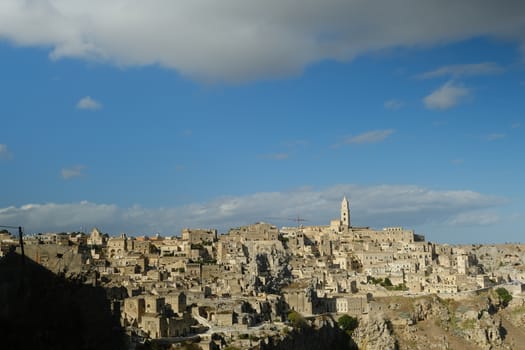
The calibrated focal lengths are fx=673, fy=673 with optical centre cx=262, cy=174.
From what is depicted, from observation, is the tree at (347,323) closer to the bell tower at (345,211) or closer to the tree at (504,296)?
the tree at (504,296)

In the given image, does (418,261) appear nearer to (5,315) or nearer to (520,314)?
(520,314)

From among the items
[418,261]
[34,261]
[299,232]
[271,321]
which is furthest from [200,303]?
[299,232]

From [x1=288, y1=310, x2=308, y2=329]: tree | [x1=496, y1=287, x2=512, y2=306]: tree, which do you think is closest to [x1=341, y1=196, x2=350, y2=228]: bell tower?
[x1=496, y1=287, x2=512, y2=306]: tree

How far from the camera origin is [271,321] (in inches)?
2064

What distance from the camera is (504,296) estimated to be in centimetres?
7231

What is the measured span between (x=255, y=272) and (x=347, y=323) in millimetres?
9875

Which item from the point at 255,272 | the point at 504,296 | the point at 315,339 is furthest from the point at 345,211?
the point at 315,339

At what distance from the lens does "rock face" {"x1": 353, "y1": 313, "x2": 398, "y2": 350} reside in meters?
60.3

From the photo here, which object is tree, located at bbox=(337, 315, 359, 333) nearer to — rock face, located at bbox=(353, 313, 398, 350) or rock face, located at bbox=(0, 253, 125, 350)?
rock face, located at bbox=(353, 313, 398, 350)

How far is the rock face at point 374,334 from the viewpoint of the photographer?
60.3m

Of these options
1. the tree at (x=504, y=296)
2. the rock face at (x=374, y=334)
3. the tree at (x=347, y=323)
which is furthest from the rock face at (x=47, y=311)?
the tree at (x=504, y=296)

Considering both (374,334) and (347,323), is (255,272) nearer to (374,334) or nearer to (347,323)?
(347,323)

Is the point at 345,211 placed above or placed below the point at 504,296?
above

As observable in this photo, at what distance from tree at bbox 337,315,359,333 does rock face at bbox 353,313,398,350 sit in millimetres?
506
